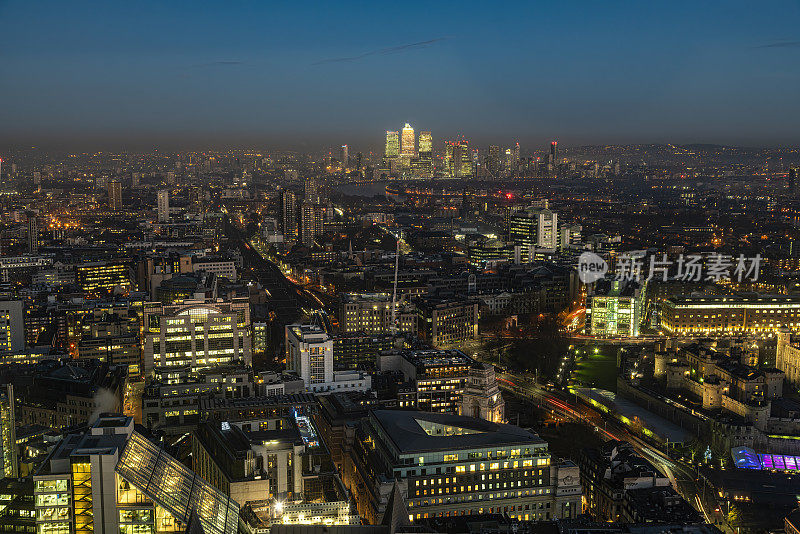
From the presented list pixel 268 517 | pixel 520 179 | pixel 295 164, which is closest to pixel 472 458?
pixel 268 517

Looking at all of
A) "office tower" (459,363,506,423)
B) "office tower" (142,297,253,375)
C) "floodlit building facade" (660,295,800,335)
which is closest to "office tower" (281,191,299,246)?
"floodlit building facade" (660,295,800,335)

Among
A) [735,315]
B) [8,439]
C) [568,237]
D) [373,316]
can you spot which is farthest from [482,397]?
[568,237]

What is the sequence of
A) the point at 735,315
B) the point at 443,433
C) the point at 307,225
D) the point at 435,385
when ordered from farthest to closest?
1. the point at 307,225
2. the point at 735,315
3. the point at 435,385
4. the point at 443,433

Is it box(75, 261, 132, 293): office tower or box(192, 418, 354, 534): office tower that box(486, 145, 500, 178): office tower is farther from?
box(192, 418, 354, 534): office tower

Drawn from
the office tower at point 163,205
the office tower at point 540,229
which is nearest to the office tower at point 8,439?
the office tower at point 540,229

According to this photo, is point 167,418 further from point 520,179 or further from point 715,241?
point 520,179

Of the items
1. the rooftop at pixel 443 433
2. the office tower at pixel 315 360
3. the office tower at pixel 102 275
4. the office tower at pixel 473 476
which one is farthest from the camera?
the office tower at pixel 102 275

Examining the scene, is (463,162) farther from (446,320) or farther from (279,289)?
(446,320)

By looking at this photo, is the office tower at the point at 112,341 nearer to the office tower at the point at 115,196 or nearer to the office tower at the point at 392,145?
the office tower at the point at 115,196
